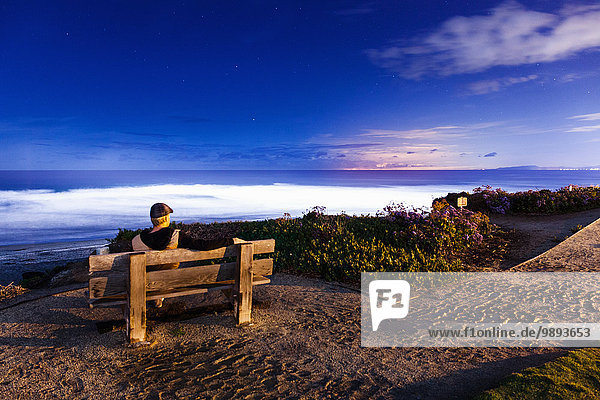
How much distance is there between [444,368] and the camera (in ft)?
14.9

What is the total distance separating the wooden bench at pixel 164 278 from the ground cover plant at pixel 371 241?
3397 mm

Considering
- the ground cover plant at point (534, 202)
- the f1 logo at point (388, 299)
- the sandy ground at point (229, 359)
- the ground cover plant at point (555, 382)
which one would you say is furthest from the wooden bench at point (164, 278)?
the ground cover plant at point (534, 202)

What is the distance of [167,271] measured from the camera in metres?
5.24

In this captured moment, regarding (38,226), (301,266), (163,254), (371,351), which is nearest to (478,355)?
(371,351)

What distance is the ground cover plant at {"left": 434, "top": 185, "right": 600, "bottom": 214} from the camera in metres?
18.0

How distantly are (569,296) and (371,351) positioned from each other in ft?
16.1

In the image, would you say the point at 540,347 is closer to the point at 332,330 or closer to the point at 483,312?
the point at 483,312

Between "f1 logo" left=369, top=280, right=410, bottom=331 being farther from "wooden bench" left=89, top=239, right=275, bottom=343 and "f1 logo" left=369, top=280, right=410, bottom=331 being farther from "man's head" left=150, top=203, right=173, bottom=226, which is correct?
"man's head" left=150, top=203, right=173, bottom=226

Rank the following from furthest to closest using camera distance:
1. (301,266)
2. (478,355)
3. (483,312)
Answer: (301,266), (483,312), (478,355)

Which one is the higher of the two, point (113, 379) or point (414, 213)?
point (414, 213)

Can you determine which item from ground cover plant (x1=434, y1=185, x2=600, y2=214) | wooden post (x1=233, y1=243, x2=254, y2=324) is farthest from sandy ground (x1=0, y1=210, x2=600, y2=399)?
ground cover plant (x1=434, y1=185, x2=600, y2=214)

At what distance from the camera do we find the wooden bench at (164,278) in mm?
4867

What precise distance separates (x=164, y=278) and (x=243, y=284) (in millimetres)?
1153

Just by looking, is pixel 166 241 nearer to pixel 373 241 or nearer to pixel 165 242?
pixel 165 242
